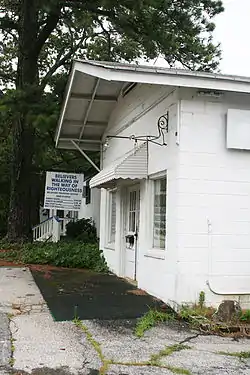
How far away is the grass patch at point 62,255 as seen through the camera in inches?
543

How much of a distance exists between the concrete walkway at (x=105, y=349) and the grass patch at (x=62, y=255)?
240 inches

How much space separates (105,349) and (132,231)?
218 inches

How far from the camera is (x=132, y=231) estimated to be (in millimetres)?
11188

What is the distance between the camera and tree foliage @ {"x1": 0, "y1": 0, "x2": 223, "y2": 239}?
1420 centimetres

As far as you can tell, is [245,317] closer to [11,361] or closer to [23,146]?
[11,361]

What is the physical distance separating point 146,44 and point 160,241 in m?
9.03

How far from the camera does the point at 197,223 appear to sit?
789 centimetres

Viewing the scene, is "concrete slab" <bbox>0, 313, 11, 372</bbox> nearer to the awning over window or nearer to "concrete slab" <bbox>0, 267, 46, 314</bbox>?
"concrete slab" <bbox>0, 267, 46, 314</bbox>

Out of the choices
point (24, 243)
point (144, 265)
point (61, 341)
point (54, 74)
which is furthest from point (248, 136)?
point (54, 74)

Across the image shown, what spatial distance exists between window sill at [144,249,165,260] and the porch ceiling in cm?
392

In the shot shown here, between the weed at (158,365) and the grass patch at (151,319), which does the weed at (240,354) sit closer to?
the weed at (158,365)

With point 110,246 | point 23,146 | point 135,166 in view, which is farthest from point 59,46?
point 135,166

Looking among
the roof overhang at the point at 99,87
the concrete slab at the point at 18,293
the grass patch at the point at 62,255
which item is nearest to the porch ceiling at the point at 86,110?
the roof overhang at the point at 99,87

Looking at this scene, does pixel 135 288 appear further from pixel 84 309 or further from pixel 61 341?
pixel 61 341
